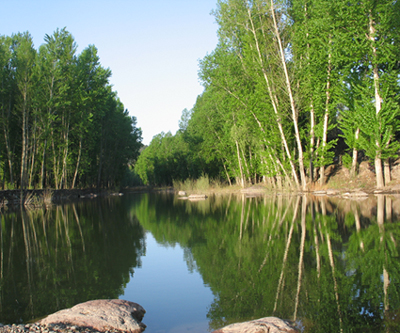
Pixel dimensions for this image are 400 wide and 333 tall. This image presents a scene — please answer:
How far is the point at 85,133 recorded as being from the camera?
34000 mm

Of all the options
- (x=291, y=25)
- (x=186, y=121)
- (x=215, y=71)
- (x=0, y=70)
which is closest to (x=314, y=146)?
(x=291, y=25)

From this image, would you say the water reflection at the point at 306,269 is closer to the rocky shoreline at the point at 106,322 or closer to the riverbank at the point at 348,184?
the rocky shoreline at the point at 106,322

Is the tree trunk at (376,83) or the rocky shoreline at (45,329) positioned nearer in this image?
the rocky shoreline at (45,329)

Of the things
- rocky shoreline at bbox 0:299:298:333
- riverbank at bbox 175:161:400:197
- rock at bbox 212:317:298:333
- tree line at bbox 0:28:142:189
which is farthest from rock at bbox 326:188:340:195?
tree line at bbox 0:28:142:189

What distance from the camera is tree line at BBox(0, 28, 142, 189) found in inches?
1001

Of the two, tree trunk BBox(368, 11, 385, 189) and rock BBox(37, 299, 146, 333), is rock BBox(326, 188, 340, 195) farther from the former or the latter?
rock BBox(37, 299, 146, 333)

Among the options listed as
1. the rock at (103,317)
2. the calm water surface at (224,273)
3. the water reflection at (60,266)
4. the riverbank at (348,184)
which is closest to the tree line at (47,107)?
the water reflection at (60,266)

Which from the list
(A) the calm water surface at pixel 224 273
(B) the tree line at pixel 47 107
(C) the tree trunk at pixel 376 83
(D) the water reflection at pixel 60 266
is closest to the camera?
(A) the calm water surface at pixel 224 273

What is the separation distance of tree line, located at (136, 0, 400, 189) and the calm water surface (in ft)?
31.1

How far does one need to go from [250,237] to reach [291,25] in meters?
17.7

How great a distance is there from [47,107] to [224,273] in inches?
1029

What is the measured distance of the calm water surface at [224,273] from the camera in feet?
12.7

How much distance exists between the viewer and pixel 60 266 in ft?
21.1

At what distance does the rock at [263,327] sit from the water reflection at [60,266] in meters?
1.95
